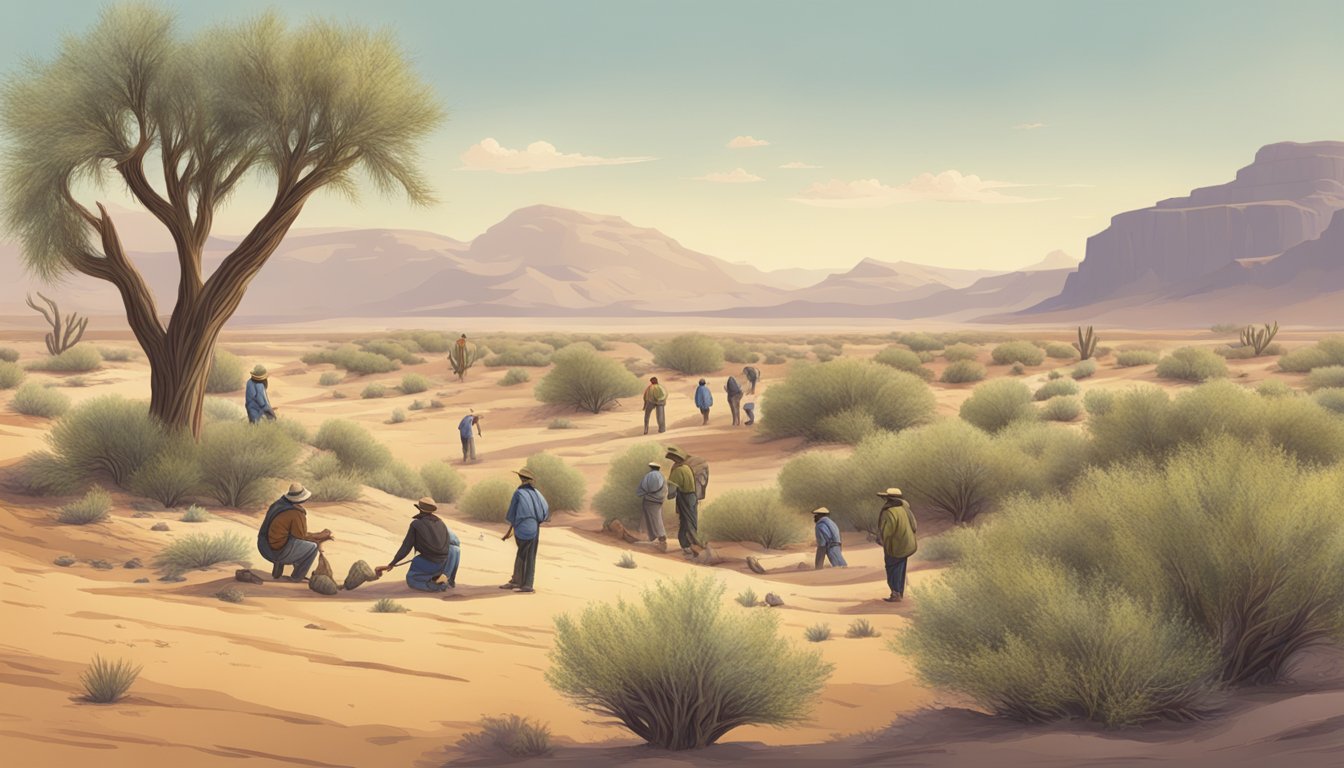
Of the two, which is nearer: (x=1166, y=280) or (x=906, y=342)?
(x=906, y=342)

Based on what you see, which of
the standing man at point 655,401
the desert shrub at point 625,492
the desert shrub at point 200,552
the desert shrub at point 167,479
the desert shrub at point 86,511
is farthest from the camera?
the standing man at point 655,401

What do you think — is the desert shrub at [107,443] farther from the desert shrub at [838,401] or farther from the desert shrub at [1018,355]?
the desert shrub at [1018,355]

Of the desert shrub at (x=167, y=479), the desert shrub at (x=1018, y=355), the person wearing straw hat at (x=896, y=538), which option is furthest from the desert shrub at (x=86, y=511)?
the desert shrub at (x=1018, y=355)

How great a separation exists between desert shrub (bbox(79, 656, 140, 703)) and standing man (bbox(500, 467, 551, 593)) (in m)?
5.48

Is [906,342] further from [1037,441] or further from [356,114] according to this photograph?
[356,114]

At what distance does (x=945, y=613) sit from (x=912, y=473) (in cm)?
1087

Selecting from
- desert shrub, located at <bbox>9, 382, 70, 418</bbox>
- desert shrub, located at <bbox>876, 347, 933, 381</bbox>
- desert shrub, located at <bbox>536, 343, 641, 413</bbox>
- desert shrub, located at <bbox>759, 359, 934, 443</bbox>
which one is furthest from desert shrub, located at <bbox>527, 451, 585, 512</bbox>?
desert shrub, located at <bbox>876, 347, 933, 381</bbox>

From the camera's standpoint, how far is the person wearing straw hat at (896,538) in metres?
13.1

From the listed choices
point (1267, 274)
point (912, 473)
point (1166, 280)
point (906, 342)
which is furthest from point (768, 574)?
point (1166, 280)

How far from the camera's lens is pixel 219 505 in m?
16.0

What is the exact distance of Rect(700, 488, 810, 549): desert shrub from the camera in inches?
759

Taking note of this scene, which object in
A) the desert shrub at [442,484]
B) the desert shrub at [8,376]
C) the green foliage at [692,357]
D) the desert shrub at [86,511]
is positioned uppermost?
the desert shrub at [8,376]

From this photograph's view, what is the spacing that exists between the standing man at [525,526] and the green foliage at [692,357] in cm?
3714

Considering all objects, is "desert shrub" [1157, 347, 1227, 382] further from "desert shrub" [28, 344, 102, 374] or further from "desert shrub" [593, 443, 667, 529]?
"desert shrub" [28, 344, 102, 374]
